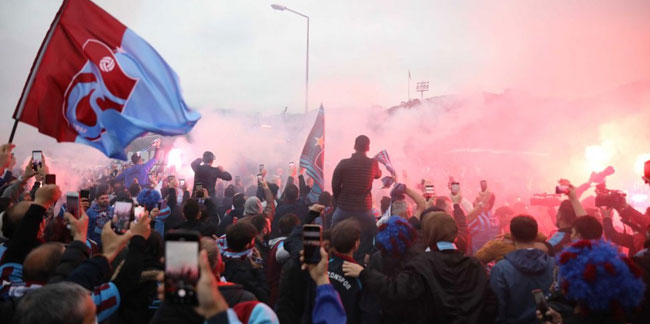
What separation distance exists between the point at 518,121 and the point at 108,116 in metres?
14.9

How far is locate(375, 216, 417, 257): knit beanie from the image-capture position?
3447mm

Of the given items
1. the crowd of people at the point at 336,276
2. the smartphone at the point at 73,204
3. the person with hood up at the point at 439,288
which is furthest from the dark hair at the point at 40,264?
the person with hood up at the point at 439,288

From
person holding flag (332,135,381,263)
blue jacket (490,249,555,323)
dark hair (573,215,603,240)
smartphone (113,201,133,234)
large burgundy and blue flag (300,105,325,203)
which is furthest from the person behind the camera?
large burgundy and blue flag (300,105,325,203)

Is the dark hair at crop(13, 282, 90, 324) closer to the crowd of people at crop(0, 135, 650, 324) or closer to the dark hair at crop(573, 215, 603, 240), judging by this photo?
the crowd of people at crop(0, 135, 650, 324)

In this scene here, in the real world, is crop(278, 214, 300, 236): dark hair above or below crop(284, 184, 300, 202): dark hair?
below

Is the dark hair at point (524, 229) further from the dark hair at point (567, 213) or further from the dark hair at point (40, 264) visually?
the dark hair at point (40, 264)

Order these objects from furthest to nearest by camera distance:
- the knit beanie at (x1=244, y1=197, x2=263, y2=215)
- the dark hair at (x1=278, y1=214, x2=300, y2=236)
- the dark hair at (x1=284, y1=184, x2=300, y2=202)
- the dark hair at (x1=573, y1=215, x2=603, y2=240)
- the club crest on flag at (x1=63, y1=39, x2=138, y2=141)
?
the dark hair at (x1=284, y1=184, x2=300, y2=202)
the knit beanie at (x1=244, y1=197, x2=263, y2=215)
the dark hair at (x1=278, y1=214, x2=300, y2=236)
the club crest on flag at (x1=63, y1=39, x2=138, y2=141)
the dark hair at (x1=573, y1=215, x2=603, y2=240)

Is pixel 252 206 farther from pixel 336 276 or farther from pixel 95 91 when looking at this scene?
pixel 336 276

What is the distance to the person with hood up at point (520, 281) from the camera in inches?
129

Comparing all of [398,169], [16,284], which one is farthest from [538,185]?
[16,284]

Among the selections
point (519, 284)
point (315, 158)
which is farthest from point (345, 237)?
point (315, 158)

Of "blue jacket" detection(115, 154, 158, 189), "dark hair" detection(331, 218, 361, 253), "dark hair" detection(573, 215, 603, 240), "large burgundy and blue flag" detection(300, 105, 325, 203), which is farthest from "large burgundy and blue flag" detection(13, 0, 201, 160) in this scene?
"blue jacket" detection(115, 154, 158, 189)

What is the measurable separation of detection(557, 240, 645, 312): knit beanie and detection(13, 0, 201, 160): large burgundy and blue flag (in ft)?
13.7

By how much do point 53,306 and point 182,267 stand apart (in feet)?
Result: 2.39
